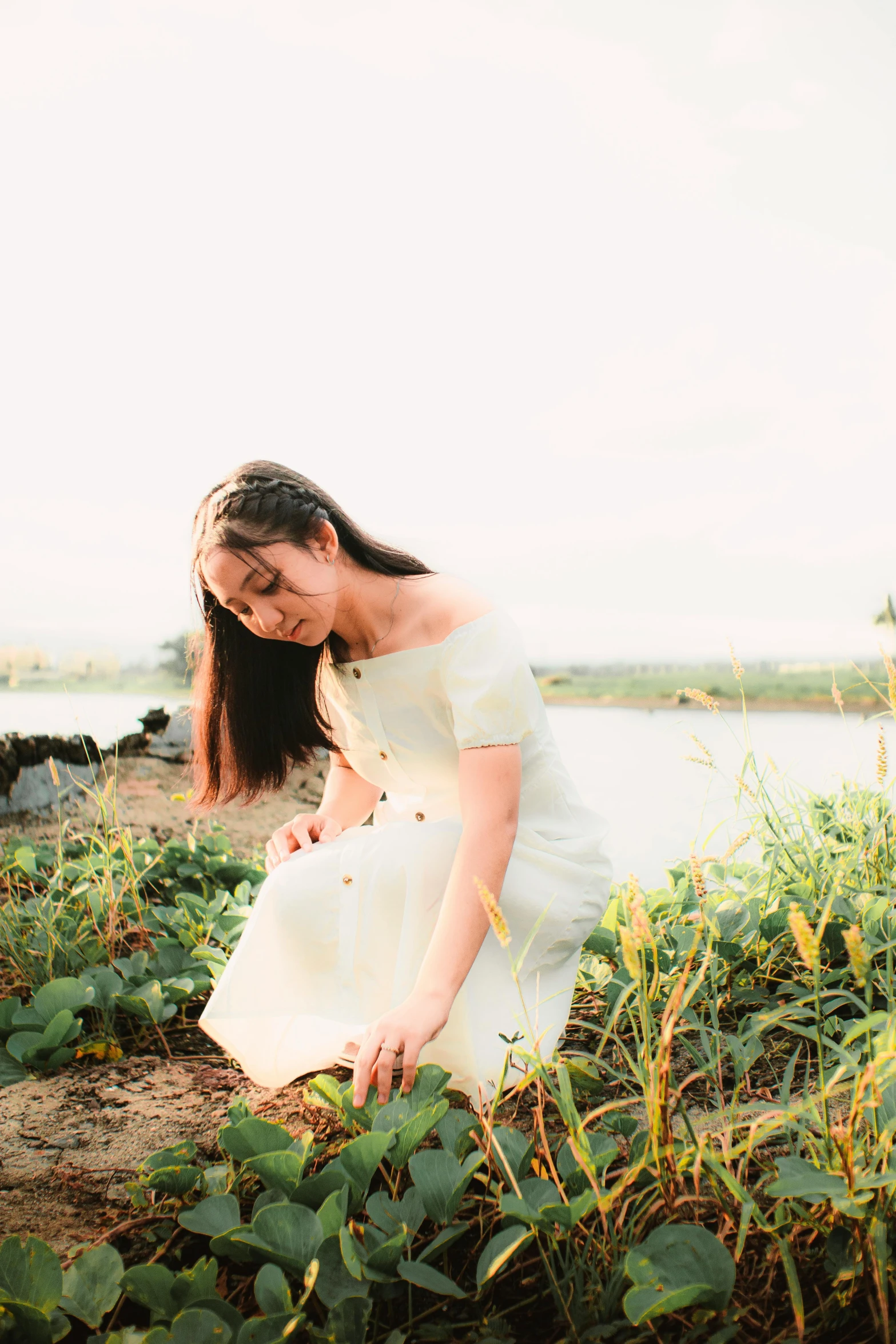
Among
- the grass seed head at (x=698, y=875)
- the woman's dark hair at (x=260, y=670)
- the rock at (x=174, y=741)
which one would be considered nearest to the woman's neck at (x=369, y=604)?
the woman's dark hair at (x=260, y=670)

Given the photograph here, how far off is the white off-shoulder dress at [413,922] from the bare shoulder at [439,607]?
0.10 ft

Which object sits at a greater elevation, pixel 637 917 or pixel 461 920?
pixel 637 917

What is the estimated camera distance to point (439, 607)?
1.61m

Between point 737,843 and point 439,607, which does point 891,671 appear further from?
→ point 439,607

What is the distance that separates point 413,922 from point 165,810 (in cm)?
235

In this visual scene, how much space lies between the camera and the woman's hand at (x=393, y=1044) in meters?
1.24

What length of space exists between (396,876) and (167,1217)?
1.93ft

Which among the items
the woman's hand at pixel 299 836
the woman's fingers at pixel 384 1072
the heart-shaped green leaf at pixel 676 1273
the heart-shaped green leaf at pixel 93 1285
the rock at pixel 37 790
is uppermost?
the woman's hand at pixel 299 836

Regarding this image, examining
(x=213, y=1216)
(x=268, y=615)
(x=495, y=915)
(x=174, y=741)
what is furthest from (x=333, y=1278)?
(x=174, y=741)

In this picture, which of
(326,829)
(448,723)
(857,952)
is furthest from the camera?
(326,829)

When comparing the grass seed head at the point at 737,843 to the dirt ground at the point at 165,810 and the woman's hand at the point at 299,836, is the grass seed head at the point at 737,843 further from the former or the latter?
the dirt ground at the point at 165,810

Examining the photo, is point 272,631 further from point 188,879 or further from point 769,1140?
point 188,879

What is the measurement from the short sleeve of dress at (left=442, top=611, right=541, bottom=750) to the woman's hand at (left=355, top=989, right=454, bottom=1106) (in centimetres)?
43

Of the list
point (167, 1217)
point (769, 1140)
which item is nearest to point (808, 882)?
point (769, 1140)
